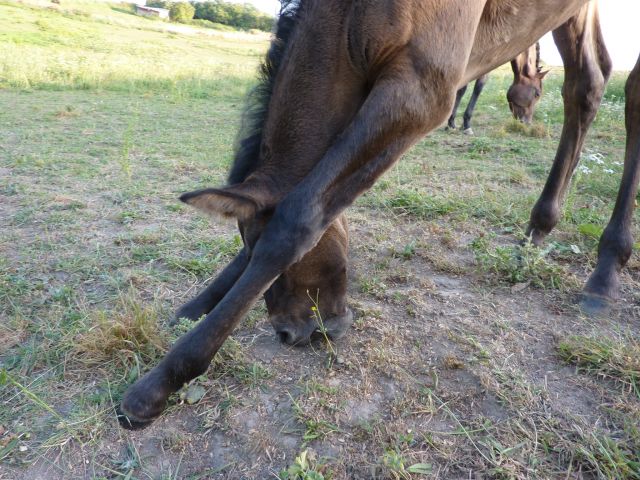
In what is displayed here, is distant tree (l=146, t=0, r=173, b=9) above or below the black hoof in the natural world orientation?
above

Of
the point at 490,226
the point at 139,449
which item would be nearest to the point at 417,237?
the point at 490,226

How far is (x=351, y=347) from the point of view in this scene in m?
2.13

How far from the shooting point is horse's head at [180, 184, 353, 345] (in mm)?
2051

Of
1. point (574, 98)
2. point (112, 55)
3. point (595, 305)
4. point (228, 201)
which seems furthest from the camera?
point (112, 55)

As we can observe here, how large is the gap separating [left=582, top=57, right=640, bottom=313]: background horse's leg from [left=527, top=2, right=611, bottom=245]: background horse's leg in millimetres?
254

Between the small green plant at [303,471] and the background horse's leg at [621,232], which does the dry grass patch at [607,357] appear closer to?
the background horse's leg at [621,232]

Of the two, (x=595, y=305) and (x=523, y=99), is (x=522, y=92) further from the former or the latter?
(x=595, y=305)

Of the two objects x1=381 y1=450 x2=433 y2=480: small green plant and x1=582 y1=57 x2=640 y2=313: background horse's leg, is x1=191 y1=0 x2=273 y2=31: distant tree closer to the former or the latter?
x1=582 y1=57 x2=640 y2=313: background horse's leg

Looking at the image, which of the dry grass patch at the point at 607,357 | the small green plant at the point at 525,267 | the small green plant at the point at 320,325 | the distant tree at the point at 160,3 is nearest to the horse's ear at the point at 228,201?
the small green plant at the point at 320,325

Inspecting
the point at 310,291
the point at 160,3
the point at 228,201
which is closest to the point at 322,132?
the point at 228,201

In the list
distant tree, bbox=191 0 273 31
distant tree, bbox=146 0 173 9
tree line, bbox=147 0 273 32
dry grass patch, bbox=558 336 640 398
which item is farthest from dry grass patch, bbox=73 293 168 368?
distant tree, bbox=146 0 173 9

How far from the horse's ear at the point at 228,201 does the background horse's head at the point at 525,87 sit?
7.43 meters

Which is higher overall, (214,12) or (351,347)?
(214,12)

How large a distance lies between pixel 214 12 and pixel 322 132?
53292 millimetres
